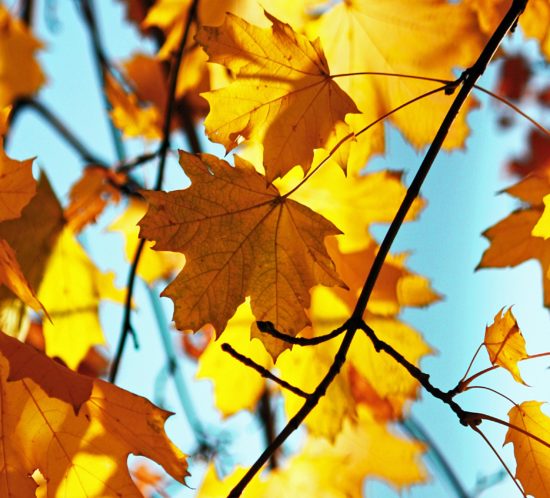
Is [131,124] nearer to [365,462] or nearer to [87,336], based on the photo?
[87,336]

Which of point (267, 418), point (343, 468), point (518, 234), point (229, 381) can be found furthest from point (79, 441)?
point (267, 418)

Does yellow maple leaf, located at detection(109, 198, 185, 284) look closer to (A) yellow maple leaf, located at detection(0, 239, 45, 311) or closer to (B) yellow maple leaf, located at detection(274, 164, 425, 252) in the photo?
(B) yellow maple leaf, located at detection(274, 164, 425, 252)

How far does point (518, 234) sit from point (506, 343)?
392 mm

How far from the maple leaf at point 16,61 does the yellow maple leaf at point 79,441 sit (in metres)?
2.38

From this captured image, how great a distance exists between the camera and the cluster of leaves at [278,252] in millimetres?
1115

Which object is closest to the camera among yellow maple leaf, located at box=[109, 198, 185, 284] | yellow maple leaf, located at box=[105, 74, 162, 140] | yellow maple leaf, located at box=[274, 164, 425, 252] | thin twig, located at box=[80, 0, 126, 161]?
yellow maple leaf, located at box=[274, 164, 425, 252]

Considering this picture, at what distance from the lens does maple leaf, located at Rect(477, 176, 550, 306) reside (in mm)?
1405

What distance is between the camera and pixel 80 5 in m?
3.27

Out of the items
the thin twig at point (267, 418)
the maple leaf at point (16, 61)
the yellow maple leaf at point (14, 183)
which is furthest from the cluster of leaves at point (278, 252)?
the maple leaf at point (16, 61)

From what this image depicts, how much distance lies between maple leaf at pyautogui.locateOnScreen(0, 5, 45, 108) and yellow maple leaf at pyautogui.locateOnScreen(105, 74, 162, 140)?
118 centimetres

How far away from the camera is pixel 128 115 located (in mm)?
2373

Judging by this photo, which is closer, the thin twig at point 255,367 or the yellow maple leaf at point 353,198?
the thin twig at point 255,367

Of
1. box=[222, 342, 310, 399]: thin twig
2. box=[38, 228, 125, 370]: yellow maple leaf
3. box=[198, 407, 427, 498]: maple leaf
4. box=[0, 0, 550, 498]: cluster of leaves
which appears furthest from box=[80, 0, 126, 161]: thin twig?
box=[222, 342, 310, 399]: thin twig

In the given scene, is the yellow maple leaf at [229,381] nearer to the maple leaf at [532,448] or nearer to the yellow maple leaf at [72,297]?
the yellow maple leaf at [72,297]
